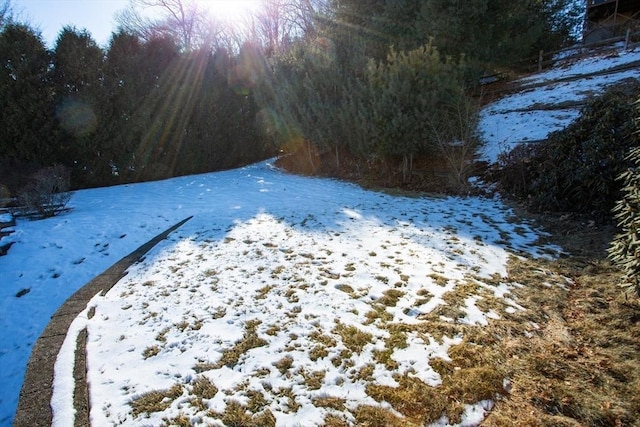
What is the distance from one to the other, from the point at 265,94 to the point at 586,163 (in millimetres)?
11332

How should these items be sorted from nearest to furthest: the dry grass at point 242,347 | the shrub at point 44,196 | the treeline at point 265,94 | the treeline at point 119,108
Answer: the dry grass at point 242,347, the shrub at point 44,196, the treeline at point 265,94, the treeline at point 119,108

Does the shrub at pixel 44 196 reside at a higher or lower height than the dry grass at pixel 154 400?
higher

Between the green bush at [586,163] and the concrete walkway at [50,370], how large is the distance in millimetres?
6964

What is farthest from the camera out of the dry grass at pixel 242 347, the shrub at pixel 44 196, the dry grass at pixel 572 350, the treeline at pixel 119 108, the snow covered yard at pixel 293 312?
the treeline at pixel 119 108

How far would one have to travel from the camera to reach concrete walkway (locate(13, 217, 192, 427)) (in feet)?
7.42

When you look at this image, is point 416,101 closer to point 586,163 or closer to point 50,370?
point 586,163

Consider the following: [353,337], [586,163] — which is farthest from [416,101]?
[353,337]

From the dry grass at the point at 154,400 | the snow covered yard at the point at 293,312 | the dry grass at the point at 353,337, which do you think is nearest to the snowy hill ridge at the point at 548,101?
the snow covered yard at the point at 293,312

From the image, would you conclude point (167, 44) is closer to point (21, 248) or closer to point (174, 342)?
point (21, 248)

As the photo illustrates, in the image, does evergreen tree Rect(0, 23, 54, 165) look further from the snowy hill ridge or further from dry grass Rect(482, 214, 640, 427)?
the snowy hill ridge

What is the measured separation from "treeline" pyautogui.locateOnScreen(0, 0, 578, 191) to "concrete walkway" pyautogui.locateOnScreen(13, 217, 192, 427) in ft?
22.3

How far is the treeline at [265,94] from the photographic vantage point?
28.8 ft

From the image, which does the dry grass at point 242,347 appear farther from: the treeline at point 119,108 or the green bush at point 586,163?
the treeline at point 119,108

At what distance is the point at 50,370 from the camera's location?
107 inches
